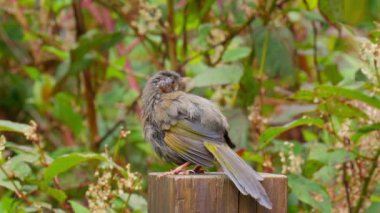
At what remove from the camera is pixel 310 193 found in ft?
12.4

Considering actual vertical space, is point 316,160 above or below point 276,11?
below

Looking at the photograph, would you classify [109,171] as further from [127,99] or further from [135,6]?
[127,99]

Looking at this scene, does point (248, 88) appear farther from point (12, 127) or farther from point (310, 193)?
point (12, 127)

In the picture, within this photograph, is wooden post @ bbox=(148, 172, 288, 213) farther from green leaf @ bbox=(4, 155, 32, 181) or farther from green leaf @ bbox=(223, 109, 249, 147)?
green leaf @ bbox=(223, 109, 249, 147)

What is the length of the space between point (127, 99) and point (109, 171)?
3.24 meters

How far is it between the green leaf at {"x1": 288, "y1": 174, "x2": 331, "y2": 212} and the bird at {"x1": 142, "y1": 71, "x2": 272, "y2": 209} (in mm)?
731

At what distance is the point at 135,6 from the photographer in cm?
488

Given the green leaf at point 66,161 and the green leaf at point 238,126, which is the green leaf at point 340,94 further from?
the green leaf at point 66,161

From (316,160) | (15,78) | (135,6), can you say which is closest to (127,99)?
(15,78)

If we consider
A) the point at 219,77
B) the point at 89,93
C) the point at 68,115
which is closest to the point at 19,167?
the point at 219,77

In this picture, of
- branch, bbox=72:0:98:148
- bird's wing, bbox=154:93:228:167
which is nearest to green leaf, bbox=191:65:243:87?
bird's wing, bbox=154:93:228:167

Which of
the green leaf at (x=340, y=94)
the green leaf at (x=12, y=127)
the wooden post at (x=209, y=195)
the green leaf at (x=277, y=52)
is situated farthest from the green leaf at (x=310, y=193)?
the green leaf at (x=12, y=127)

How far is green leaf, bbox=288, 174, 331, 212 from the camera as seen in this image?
3693 millimetres

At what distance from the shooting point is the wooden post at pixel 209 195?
7.74 ft
